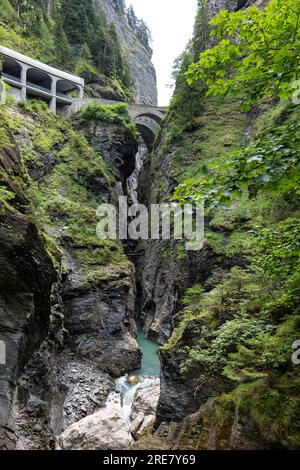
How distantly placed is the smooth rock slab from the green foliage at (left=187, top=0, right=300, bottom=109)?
1001 cm

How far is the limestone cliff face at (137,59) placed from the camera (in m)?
71.4

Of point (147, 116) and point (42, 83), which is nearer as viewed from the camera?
point (42, 83)

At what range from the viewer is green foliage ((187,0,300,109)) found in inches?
176

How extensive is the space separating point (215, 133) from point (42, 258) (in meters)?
24.5

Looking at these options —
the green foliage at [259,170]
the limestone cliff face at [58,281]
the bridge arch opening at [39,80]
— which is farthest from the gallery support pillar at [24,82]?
the green foliage at [259,170]

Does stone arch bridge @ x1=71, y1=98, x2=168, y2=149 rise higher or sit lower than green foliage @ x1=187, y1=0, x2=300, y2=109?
higher

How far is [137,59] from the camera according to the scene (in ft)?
252

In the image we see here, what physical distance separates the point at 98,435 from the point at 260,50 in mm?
10982

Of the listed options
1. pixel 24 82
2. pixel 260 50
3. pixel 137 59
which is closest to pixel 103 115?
pixel 24 82

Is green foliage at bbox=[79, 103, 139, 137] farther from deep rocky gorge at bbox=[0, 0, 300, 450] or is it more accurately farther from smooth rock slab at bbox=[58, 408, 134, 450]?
smooth rock slab at bbox=[58, 408, 134, 450]

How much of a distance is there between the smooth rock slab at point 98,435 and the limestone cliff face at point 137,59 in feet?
216

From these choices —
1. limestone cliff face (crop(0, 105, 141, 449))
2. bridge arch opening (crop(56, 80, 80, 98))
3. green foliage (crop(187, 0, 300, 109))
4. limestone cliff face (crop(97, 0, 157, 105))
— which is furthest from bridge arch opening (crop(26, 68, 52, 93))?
green foliage (crop(187, 0, 300, 109))

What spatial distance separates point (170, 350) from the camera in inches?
436

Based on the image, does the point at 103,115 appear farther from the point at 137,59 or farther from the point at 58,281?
the point at 137,59
